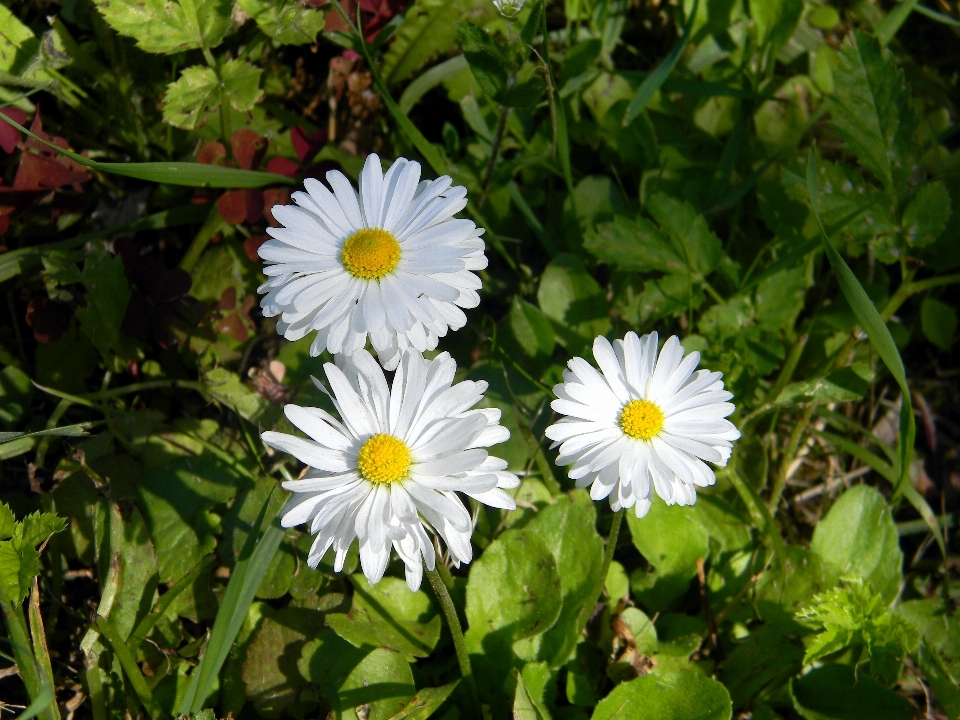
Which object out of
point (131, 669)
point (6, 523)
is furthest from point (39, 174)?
point (131, 669)

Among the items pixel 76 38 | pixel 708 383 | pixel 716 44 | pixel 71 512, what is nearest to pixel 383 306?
pixel 708 383

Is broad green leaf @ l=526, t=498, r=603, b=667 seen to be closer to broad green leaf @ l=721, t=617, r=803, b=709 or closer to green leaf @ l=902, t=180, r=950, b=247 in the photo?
broad green leaf @ l=721, t=617, r=803, b=709

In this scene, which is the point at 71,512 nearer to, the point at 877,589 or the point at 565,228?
the point at 565,228

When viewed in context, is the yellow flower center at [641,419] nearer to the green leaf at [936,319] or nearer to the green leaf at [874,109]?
the green leaf at [874,109]

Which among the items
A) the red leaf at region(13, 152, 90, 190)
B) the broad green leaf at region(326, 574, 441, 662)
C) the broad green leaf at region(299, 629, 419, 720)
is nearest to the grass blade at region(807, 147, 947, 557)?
the broad green leaf at region(326, 574, 441, 662)

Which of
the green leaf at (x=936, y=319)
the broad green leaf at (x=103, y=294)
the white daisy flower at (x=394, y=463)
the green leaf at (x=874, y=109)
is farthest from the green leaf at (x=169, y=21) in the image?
the green leaf at (x=936, y=319)

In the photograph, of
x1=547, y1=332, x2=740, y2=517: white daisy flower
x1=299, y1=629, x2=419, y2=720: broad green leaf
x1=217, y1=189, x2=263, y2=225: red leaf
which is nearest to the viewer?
x1=547, y1=332, x2=740, y2=517: white daisy flower

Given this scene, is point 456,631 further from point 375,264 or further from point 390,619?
point 375,264
